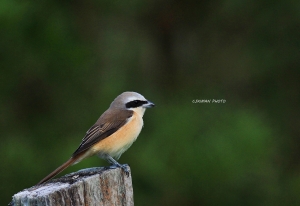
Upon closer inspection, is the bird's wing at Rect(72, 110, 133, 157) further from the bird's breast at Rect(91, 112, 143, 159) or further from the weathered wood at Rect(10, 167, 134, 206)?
the weathered wood at Rect(10, 167, 134, 206)

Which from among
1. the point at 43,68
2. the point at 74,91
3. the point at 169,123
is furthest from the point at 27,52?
the point at 169,123

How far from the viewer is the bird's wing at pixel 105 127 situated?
479cm

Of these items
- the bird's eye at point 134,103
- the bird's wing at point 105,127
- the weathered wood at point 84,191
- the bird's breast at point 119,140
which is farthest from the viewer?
the bird's eye at point 134,103

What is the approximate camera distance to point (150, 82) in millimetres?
8742

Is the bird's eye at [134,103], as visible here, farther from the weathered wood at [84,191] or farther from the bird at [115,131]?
the weathered wood at [84,191]

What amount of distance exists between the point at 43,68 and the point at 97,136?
12.5 feet

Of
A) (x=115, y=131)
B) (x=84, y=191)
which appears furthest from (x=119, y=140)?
(x=84, y=191)

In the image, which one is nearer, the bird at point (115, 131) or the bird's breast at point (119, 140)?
the bird at point (115, 131)

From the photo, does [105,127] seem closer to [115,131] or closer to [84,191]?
[115,131]

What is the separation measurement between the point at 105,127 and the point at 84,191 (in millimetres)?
1811

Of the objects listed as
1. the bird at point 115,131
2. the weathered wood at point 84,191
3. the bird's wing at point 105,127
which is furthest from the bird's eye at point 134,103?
the weathered wood at point 84,191

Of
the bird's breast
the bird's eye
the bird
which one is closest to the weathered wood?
the bird

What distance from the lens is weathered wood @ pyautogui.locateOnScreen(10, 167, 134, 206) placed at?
3.10 meters

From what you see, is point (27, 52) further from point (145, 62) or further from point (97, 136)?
point (97, 136)
